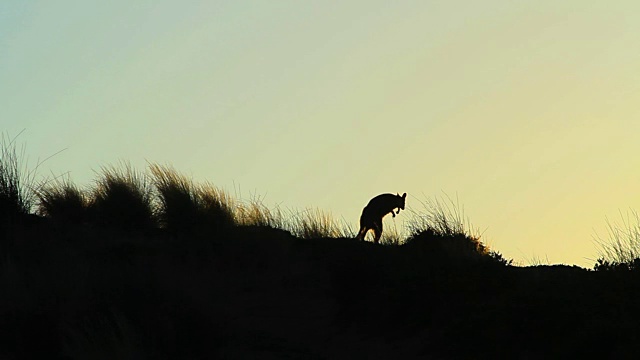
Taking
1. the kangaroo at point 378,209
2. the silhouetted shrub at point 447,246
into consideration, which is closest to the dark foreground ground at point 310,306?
the silhouetted shrub at point 447,246

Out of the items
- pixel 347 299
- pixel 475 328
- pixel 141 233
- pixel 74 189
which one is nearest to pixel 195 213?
pixel 141 233

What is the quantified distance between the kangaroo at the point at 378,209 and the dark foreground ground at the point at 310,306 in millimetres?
5015

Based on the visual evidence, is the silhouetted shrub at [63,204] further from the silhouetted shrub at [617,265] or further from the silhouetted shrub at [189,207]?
the silhouetted shrub at [617,265]

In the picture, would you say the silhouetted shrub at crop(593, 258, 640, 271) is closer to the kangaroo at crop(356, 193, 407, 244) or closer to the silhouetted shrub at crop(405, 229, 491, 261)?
the silhouetted shrub at crop(405, 229, 491, 261)

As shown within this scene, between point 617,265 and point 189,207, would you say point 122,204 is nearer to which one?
point 189,207

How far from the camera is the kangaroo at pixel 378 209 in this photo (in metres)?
22.3

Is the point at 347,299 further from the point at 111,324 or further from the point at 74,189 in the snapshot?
the point at 74,189

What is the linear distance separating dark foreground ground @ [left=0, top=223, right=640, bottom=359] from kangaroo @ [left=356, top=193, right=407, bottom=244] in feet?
16.5

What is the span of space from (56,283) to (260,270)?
439 centimetres

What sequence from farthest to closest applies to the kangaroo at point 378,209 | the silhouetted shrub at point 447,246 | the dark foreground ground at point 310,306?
the kangaroo at point 378,209 < the silhouetted shrub at point 447,246 < the dark foreground ground at point 310,306

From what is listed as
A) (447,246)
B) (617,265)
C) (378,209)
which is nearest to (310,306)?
(447,246)

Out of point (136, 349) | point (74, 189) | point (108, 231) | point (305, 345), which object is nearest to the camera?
point (136, 349)

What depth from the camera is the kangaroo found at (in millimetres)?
22289

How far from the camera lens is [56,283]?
44.6ft
